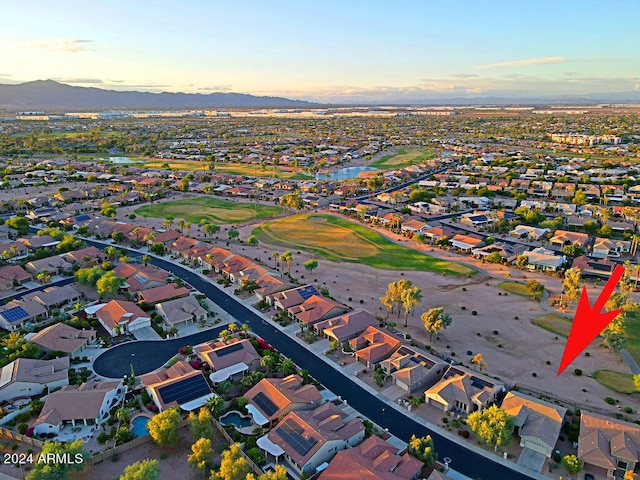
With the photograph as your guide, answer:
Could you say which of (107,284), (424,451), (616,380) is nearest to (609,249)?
(616,380)

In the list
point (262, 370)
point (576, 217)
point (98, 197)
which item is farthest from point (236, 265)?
point (576, 217)

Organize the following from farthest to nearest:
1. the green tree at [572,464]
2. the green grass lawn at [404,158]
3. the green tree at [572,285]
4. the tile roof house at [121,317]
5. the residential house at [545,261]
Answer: the green grass lawn at [404,158] < the residential house at [545,261] < the green tree at [572,285] < the tile roof house at [121,317] < the green tree at [572,464]

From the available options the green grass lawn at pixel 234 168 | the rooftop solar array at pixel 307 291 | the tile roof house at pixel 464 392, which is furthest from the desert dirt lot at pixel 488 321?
the green grass lawn at pixel 234 168

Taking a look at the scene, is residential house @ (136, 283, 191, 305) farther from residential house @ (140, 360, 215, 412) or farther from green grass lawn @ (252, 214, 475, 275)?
green grass lawn @ (252, 214, 475, 275)

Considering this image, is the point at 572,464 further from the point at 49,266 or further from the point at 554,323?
the point at 49,266

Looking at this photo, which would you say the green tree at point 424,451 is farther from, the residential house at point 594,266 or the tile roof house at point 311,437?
the residential house at point 594,266

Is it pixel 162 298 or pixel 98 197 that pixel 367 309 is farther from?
pixel 98 197
